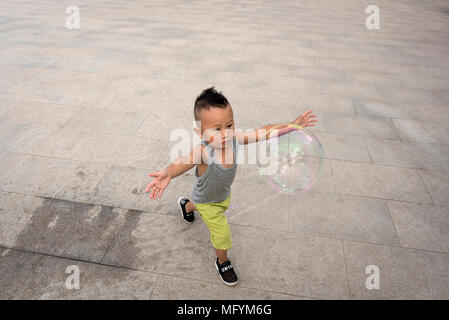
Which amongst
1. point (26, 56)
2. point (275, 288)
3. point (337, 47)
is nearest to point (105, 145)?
point (275, 288)

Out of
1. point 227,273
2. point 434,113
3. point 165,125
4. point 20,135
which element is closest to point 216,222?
point 227,273

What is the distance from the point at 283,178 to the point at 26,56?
720 cm

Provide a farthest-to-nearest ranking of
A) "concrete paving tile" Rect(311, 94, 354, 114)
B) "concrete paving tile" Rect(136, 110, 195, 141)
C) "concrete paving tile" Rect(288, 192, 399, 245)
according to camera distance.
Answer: "concrete paving tile" Rect(311, 94, 354, 114) → "concrete paving tile" Rect(136, 110, 195, 141) → "concrete paving tile" Rect(288, 192, 399, 245)

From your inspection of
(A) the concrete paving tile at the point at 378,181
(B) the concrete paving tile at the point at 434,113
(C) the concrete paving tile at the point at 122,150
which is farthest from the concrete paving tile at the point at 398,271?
(B) the concrete paving tile at the point at 434,113

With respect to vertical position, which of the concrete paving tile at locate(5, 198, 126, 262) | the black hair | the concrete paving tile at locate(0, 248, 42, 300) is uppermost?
the black hair

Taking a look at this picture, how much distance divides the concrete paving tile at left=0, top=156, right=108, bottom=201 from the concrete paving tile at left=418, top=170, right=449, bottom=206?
14.1 feet

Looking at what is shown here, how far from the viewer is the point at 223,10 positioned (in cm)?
1198

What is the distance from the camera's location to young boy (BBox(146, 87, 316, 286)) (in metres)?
1.99

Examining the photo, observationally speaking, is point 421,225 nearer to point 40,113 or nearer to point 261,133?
point 261,133

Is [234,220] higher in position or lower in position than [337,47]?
lower

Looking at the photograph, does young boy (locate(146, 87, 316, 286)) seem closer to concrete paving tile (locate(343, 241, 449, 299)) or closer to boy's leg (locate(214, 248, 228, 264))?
boy's leg (locate(214, 248, 228, 264))

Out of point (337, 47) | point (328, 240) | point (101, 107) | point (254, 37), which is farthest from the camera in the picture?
point (254, 37)

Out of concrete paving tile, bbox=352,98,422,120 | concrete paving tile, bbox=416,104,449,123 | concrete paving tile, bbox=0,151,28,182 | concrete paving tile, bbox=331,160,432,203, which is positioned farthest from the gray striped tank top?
concrete paving tile, bbox=416,104,449,123

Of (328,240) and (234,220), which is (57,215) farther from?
(328,240)
